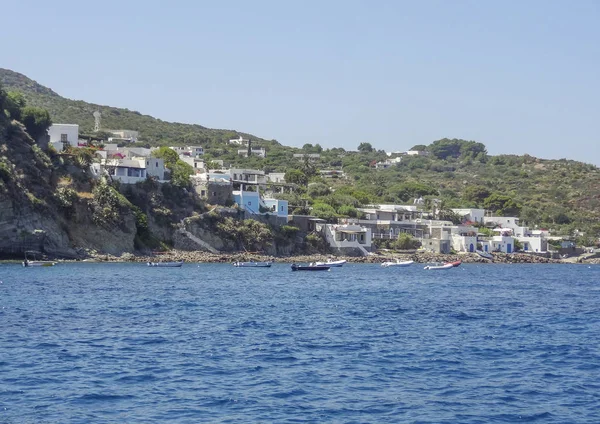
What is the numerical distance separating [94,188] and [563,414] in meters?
69.3

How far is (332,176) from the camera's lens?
575ft

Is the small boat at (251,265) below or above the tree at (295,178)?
below

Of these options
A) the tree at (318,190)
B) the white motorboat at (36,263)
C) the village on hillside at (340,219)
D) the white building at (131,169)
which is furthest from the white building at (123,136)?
the white motorboat at (36,263)

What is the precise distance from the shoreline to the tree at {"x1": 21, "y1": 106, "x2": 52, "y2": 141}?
54.6 feet

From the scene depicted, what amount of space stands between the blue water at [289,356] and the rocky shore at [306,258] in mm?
29978

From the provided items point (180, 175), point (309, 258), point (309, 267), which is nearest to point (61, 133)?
point (180, 175)

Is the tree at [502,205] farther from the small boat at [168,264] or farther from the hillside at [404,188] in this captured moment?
the small boat at [168,264]

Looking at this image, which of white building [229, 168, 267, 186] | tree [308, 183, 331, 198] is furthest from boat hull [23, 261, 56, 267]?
tree [308, 183, 331, 198]

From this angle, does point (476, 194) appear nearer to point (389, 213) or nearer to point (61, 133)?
point (389, 213)

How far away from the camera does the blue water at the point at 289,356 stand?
838 inches

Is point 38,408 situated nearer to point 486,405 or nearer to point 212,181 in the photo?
point 486,405

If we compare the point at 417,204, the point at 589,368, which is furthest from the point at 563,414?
the point at 417,204

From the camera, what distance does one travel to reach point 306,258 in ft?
323

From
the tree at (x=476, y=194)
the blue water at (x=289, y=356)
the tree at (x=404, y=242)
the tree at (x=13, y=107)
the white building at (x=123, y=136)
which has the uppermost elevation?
the white building at (x=123, y=136)
